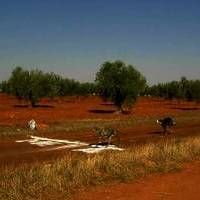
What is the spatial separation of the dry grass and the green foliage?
3596 cm

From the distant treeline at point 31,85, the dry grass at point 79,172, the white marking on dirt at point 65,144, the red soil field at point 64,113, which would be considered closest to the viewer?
the dry grass at point 79,172

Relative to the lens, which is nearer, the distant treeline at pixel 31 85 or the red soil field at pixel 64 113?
the red soil field at pixel 64 113

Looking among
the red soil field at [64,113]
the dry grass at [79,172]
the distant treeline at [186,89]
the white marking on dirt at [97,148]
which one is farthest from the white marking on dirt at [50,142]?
the distant treeline at [186,89]

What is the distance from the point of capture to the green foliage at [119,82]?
53438 mm

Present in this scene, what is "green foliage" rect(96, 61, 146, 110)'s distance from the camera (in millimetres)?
53438

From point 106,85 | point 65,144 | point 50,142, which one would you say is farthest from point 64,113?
point 65,144

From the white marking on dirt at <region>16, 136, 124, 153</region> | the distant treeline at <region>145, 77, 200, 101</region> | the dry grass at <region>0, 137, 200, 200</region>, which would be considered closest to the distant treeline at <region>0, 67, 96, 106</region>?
the distant treeline at <region>145, 77, 200, 101</region>

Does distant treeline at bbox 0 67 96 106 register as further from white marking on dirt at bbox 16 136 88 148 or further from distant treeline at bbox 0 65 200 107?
white marking on dirt at bbox 16 136 88 148

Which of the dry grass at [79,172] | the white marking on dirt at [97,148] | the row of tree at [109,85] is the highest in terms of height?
the row of tree at [109,85]

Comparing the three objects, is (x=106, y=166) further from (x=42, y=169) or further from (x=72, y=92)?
(x=72, y=92)

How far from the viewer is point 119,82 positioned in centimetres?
5384

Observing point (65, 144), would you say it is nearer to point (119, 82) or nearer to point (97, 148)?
point (97, 148)

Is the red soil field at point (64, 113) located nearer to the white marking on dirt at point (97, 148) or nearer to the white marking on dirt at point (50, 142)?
the white marking on dirt at point (50, 142)

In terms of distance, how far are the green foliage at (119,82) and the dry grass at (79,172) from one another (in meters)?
36.0
